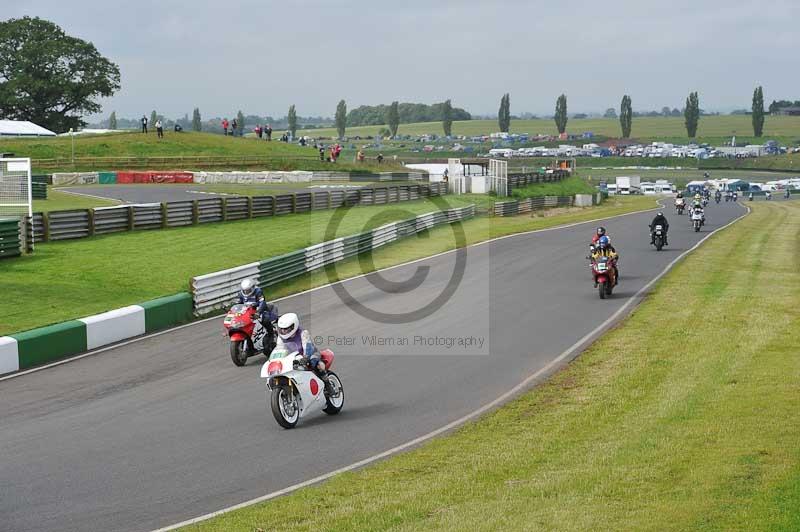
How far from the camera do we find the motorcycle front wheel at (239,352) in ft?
59.7

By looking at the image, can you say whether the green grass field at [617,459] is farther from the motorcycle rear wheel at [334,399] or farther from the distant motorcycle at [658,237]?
the distant motorcycle at [658,237]

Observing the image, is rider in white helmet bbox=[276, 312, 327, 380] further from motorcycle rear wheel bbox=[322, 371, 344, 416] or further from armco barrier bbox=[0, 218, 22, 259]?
armco barrier bbox=[0, 218, 22, 259]

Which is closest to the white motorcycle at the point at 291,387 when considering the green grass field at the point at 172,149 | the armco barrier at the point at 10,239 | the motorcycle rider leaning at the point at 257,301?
the motorcycle rider leaning at the point at 257,301

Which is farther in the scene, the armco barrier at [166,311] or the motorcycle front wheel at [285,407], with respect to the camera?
the armco barrier at [166,311]

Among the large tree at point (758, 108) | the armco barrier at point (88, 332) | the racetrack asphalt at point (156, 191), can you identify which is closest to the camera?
the armco barrier at point (88, 332)

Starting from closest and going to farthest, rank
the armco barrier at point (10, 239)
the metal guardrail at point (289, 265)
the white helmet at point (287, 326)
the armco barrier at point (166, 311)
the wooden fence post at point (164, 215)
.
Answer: the white helmet at point (287, 326)
the armco barrier at point (166, 311)
the metal guardrail at point (289, 265)
the armco barrier at point (10, 239)
the wooden fence post at point (164, 215)

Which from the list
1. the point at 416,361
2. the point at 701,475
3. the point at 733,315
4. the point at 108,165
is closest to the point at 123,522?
the point at 701,475

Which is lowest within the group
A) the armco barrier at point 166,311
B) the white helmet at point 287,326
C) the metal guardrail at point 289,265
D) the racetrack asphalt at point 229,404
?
the racetrack asphalt at point 229,404

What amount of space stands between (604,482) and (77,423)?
7.49m

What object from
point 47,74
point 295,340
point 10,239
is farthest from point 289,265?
point 47,74

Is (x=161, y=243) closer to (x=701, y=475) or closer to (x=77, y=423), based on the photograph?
(x=77, y=423)

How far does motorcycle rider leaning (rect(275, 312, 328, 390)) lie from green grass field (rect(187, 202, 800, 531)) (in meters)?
2.26

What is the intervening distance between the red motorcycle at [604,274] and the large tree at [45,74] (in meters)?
89.8

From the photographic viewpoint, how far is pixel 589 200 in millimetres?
78500
